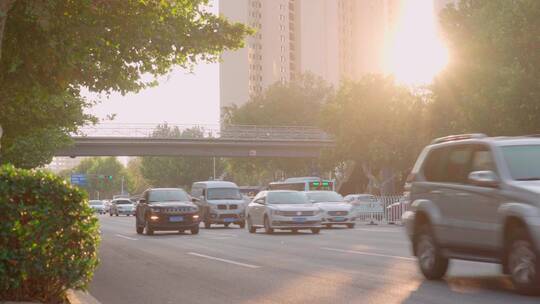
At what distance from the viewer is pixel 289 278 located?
546 inches

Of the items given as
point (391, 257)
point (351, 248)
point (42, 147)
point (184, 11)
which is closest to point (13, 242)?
point (391, 257)

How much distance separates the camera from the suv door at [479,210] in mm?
11312

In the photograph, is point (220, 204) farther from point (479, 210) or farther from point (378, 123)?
point (479, 210)

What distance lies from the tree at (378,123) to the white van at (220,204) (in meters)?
20.2

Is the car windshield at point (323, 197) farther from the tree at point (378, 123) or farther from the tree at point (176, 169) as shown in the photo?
the tree at point (176, 169)

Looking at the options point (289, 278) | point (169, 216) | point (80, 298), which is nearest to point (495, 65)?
point (169, 216)

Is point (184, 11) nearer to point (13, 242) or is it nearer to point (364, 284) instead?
point (364, 284)

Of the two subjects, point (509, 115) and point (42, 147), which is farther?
point (42, 147)

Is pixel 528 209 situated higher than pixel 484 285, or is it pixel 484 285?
pixel 528 209

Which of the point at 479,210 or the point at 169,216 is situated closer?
the point at 479,210

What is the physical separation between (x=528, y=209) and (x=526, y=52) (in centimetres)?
2677

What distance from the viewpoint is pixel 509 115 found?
36500 mm

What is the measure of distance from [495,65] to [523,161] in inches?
1053

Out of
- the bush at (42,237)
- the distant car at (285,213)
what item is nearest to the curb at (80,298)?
the bush at (42,237)
